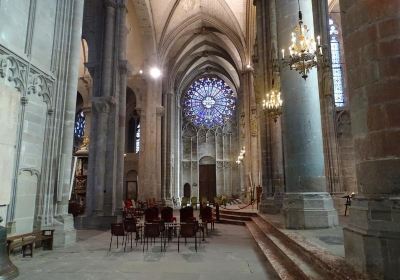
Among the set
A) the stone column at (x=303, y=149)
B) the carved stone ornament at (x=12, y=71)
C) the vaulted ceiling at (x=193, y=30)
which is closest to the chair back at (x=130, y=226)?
the stone column at (x=303, y=149)

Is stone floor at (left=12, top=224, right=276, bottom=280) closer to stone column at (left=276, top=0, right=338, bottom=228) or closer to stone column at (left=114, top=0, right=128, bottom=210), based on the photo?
stone column at (left=276, top=0, right=338, bottom=228)

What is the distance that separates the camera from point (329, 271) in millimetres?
3420

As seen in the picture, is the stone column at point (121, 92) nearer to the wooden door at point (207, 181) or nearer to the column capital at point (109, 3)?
the column capital at point (109, 3)

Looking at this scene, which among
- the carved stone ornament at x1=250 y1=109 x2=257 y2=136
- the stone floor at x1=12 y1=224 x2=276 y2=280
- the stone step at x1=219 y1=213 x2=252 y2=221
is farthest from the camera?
the carved stone ornament at x1=250 y1=109 x2=257 y2=136

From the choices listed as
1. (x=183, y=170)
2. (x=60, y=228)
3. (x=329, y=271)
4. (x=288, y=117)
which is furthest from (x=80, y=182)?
(x=183, y=170)

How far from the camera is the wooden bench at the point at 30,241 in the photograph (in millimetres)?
5922

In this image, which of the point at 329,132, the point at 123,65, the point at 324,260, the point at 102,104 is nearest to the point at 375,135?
the point at 324,260

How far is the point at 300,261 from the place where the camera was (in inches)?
178

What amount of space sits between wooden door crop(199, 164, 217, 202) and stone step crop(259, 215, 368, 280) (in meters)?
29.5

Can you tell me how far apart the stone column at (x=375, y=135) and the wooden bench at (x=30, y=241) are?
608 centimetres

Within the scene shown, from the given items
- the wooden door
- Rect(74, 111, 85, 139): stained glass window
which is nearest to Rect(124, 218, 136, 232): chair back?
Rect(74, 111, 85, 139): stained glass window

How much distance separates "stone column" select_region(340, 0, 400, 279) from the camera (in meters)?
2.86

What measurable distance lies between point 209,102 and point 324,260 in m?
33.0

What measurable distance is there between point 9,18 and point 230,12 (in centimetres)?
1867
